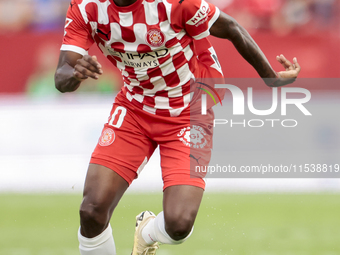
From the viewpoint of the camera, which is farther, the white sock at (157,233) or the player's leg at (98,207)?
the white sock at (157,233)

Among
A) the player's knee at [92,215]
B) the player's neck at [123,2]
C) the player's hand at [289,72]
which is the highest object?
the player's neck at [123,2]

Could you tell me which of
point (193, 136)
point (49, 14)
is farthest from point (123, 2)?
point (49, 14)

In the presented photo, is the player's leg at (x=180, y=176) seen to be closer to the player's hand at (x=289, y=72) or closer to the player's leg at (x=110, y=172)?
the player's leg at (x=110, y=172)

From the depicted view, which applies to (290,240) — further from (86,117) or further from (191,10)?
(86,117)

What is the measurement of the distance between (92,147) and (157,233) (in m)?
3.26

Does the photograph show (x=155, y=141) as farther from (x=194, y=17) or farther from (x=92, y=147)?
(x=92, y=147)

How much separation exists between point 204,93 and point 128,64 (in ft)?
1.89

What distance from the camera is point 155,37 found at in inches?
120

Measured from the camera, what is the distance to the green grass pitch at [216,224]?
159 inches

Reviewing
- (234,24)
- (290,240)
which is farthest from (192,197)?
(290,240)

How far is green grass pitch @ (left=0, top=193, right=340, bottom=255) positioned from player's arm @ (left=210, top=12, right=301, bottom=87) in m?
1.41

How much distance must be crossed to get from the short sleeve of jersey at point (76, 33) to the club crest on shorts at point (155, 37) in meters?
0.39

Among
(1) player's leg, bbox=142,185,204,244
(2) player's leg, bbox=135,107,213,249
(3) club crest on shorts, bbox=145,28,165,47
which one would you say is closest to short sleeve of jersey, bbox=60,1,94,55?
(3) club crest on shorts, bbox=145,28,165,47

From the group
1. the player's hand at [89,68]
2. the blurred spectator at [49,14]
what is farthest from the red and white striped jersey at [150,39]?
the blurred spectator at [49,14]
